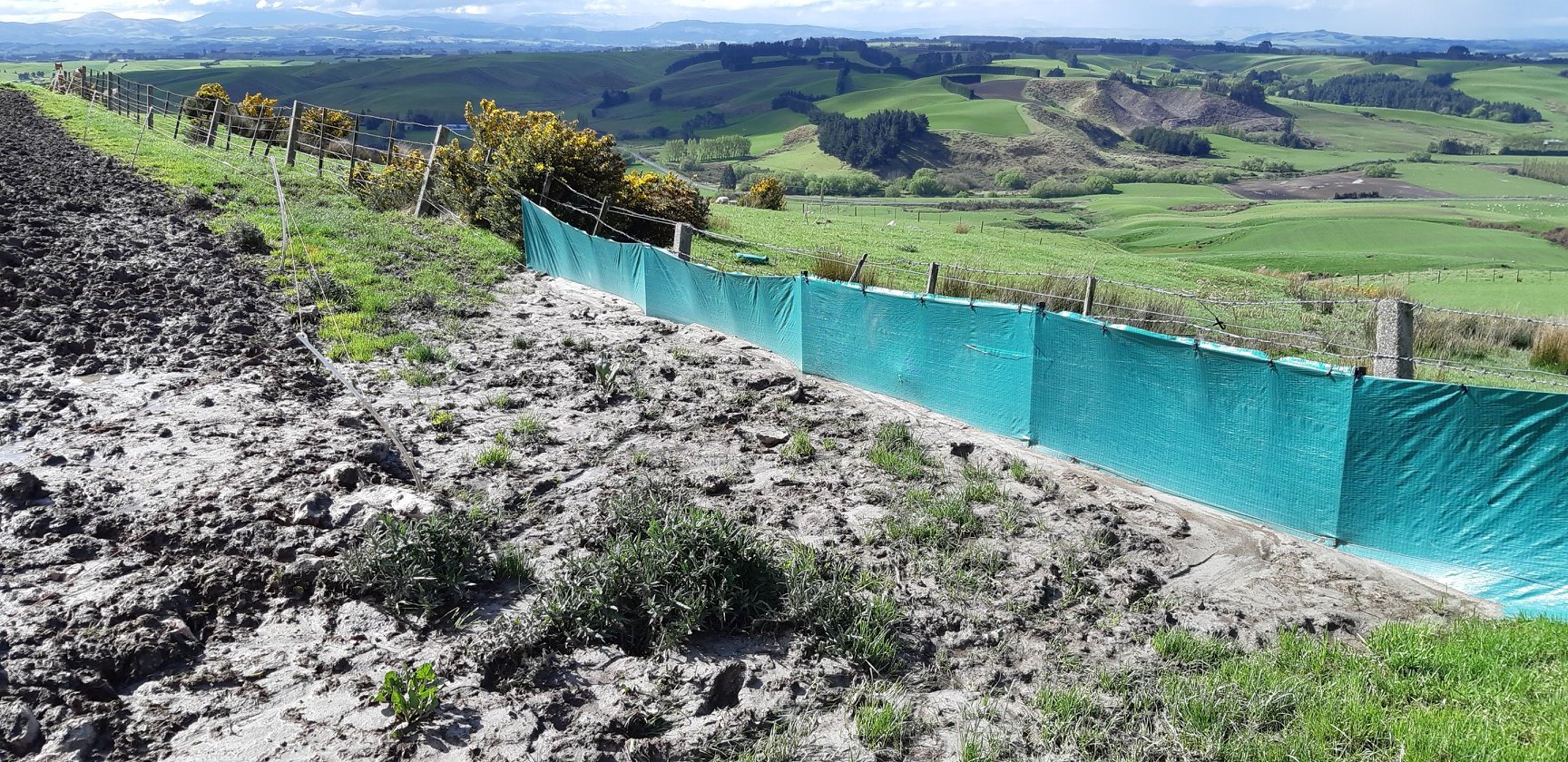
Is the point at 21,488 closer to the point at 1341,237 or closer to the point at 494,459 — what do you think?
the point at 494,459

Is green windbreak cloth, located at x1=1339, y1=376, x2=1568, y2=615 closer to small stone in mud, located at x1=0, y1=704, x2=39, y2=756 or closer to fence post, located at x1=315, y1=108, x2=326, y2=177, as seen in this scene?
small stone in mud, located at x1=0, y1=704, x2=39, y2=756

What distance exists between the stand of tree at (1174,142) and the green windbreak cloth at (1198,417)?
151020mm

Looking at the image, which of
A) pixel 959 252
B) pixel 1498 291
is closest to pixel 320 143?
pixel 959 252

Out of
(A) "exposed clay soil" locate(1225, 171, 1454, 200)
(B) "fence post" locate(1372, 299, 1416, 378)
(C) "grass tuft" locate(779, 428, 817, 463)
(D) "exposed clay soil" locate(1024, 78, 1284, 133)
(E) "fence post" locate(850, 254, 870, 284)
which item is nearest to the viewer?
(B) "fence post" locate(1372, 299, 1416, 378)

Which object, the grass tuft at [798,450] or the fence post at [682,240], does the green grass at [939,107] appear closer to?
the fence post at [682,240]

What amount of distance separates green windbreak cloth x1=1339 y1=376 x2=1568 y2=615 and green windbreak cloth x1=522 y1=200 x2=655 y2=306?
8.54 metres

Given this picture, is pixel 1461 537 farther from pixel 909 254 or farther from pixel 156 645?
pixel 909 254

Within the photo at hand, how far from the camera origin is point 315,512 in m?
6.10

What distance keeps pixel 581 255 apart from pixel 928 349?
6712 millimetres

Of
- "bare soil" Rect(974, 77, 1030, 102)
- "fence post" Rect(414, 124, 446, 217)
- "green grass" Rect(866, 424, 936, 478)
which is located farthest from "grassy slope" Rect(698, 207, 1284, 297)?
"bare soil" Rect(974, 77, 1030, 102)

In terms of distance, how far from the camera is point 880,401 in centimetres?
963

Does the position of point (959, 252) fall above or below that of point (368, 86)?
below

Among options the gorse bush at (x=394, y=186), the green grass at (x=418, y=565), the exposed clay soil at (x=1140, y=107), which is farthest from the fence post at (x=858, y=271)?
the exposed clay soil at (x=1140, y=107)

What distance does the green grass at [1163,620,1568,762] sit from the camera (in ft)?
13.8
